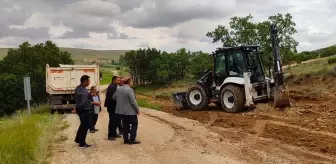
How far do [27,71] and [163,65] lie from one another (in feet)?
64.4

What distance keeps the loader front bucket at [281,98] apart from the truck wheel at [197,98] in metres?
3.42

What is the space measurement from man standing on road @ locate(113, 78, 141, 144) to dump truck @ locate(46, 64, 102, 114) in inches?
477

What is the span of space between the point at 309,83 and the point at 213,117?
1093 centimetres

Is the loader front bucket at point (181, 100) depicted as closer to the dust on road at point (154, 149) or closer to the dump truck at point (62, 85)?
the dust on road at point (154, 149)

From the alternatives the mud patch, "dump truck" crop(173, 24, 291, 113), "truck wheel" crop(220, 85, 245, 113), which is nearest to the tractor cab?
"dump truck" crop(173, 24, 291, 113)

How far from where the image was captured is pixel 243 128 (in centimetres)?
1267

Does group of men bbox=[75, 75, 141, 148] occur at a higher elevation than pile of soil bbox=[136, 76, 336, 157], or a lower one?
higher

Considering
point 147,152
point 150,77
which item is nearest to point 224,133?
point 147,152

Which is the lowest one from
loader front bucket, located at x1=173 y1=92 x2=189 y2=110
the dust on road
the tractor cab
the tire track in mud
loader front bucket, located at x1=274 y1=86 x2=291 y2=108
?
the dust on road

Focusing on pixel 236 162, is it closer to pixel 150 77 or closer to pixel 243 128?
pixel 243 128

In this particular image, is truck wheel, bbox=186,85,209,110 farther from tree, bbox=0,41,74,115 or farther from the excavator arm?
tree, bbox=0,41,74,115

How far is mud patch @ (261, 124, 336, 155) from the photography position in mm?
9289

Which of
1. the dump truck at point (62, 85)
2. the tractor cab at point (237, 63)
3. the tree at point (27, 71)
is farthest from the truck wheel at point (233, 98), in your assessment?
the tree at point (27, 71)

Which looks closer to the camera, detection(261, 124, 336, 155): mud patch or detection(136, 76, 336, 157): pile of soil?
detection(261, 124, 336, 155): mud patch
